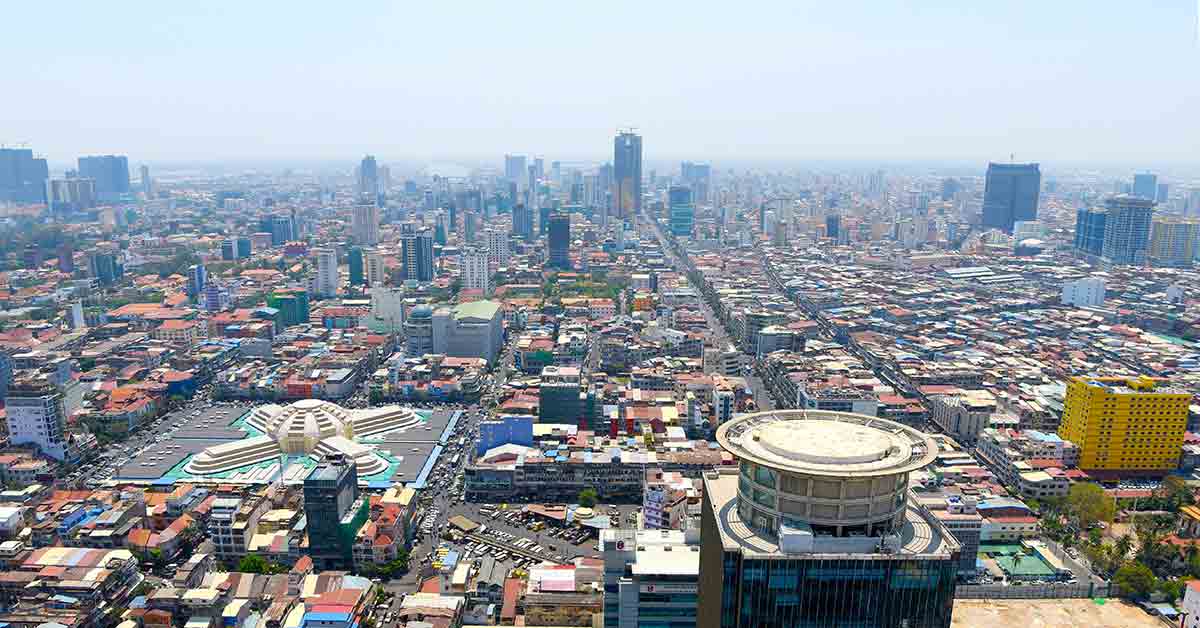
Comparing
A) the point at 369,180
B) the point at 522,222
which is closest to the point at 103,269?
the point at 522,222

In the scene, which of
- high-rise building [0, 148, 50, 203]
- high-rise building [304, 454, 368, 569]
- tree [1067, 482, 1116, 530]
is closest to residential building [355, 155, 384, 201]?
high-rise building [0, 148, 50, 203]

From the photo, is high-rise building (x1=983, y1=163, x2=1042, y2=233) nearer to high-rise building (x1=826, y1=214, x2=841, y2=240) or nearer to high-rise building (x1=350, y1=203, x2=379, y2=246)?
high-rise building (x1=826, y1=214, x2=841, y2=240)

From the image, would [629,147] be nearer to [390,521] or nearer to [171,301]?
[171,301]

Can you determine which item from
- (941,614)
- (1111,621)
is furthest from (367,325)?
(941,614)

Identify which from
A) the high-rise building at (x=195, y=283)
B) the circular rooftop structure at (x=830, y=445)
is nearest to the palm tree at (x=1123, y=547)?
the circular rooftop structure at (x=830, y=445)

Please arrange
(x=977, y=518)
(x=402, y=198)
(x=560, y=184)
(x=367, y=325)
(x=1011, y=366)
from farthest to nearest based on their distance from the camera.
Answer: (x=560, y=184) → (x=402, y=198) → (x=367, y=325) → (x=1011, y=366) → (x=977, y=518)

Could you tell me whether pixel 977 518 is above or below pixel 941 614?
below

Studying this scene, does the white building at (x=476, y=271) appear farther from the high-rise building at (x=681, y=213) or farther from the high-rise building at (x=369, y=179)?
the high-rise building at (x=369, y=179)
